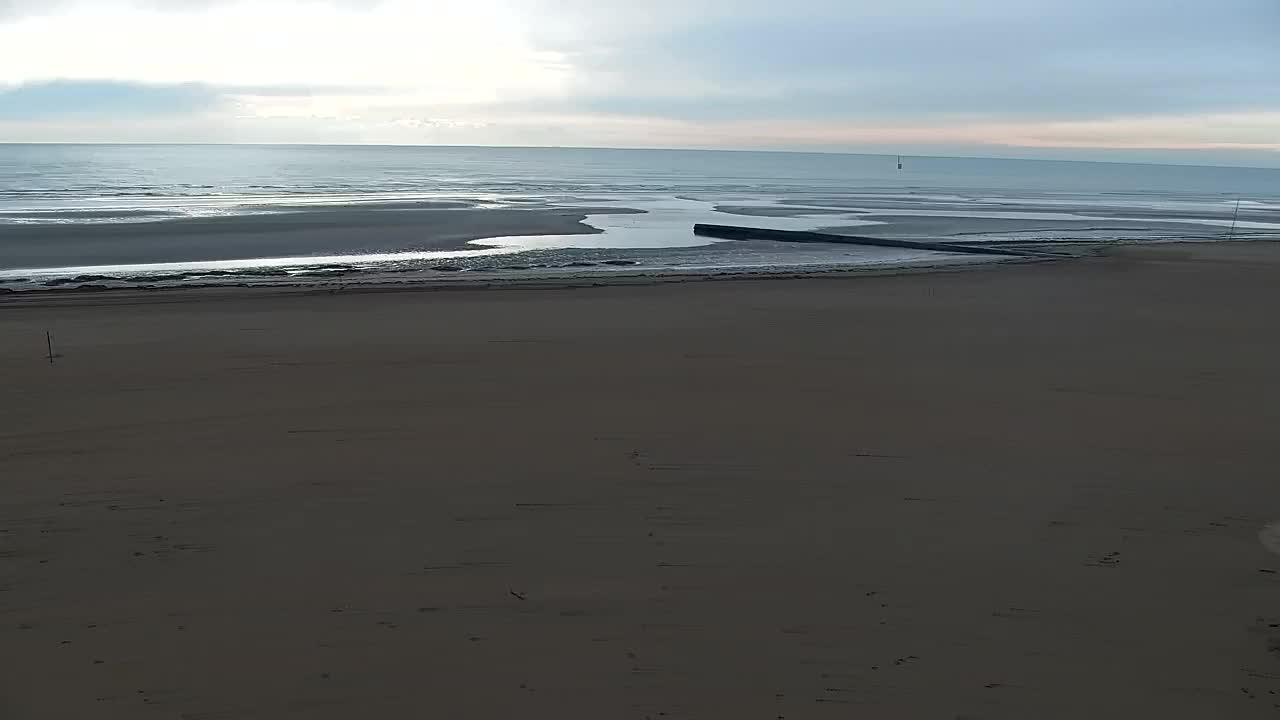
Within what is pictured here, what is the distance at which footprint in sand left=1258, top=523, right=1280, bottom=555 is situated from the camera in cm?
539

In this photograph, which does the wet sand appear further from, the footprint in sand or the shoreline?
the footprint in sand

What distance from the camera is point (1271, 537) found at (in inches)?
218

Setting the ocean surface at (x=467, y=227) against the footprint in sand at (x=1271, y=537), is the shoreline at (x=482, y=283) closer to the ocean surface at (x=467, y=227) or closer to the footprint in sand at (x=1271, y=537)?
the ocean surface at (x=467, y=227)

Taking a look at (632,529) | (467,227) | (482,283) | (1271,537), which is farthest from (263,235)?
(1271,537)

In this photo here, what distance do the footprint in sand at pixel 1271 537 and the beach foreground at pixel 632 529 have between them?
8 cm

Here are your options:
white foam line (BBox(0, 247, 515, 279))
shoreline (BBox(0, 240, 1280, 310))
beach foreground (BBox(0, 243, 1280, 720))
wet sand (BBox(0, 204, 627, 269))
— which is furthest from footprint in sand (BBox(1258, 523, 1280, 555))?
wet sand (BBox(0, 204, 627, 269))

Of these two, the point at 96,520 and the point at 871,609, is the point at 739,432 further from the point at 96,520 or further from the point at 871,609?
the point at 96,520

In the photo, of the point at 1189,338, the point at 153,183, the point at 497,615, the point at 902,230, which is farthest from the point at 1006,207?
the point at 153,183

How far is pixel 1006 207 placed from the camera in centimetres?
4922

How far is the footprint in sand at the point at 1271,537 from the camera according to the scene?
17.7 feet

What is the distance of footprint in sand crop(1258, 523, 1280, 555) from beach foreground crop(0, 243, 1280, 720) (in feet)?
0.27

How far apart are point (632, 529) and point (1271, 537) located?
386 centimetres

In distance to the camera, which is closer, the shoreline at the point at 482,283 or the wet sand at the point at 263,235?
the shoreline at the point at 482,283

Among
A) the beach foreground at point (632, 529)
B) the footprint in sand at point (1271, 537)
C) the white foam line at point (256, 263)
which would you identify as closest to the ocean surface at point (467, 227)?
the white foam line at point (256, 263)
